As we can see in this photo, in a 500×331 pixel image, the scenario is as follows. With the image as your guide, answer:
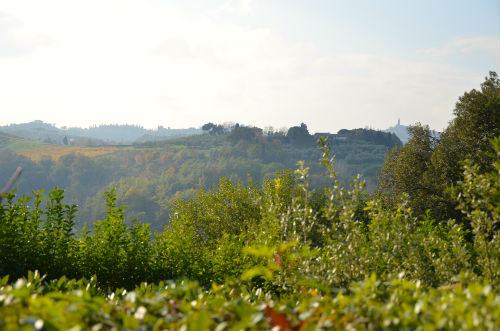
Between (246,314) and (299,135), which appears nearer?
(246,314)

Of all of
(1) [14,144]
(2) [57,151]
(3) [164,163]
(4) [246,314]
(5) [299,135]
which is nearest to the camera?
(4) [246,314]

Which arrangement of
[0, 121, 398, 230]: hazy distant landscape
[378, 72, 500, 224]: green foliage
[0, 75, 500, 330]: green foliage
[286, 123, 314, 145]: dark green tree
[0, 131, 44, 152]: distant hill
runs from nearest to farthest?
[0, 75, 500, 330]: green foliage
[378, 72, 500, 224]: green foliage
[0, 121, 398, 230]: hazy distant landscape
[0, 131, 44, 152]: distant hill
[286, 123, 314, 145]: dark green tree

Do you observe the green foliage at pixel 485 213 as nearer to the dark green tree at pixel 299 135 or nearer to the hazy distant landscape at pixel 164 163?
the hazy distant landscape at pixel 164 163

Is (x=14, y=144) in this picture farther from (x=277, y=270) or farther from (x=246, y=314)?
(x=246, y=314)

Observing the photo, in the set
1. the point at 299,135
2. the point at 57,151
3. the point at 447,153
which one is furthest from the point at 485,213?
the point at 57,151

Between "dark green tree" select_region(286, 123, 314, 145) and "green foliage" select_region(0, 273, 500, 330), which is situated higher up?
"dark green tree" select_region(286, 123, 314, 145)

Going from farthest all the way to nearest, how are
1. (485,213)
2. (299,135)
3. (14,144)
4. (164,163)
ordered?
(299,135)
(14,144)
(164,163)
(485,213)

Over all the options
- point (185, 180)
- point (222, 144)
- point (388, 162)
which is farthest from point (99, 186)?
point (388, 162)

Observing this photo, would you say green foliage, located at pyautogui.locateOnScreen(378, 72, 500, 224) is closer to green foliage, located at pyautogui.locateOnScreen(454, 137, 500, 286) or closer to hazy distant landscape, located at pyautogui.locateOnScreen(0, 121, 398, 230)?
green foliage, located at pyautogui.locateOnScreen(454, 137, 500, 286)

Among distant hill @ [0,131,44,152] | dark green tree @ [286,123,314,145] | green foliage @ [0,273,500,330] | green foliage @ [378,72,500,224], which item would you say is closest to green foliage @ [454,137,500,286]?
green foliage @ [0,273,500,330]

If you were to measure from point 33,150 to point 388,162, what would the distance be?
136981 millimetres

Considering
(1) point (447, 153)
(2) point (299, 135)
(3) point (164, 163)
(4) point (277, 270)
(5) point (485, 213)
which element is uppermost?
(2) point (299, 135)

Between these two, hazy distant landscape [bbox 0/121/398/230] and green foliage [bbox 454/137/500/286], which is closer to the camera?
green foliage [bbox 454/137/500/286]

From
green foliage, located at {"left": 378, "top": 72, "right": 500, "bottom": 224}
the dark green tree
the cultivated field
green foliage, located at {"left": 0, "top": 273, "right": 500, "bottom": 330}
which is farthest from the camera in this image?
the dark green tree
